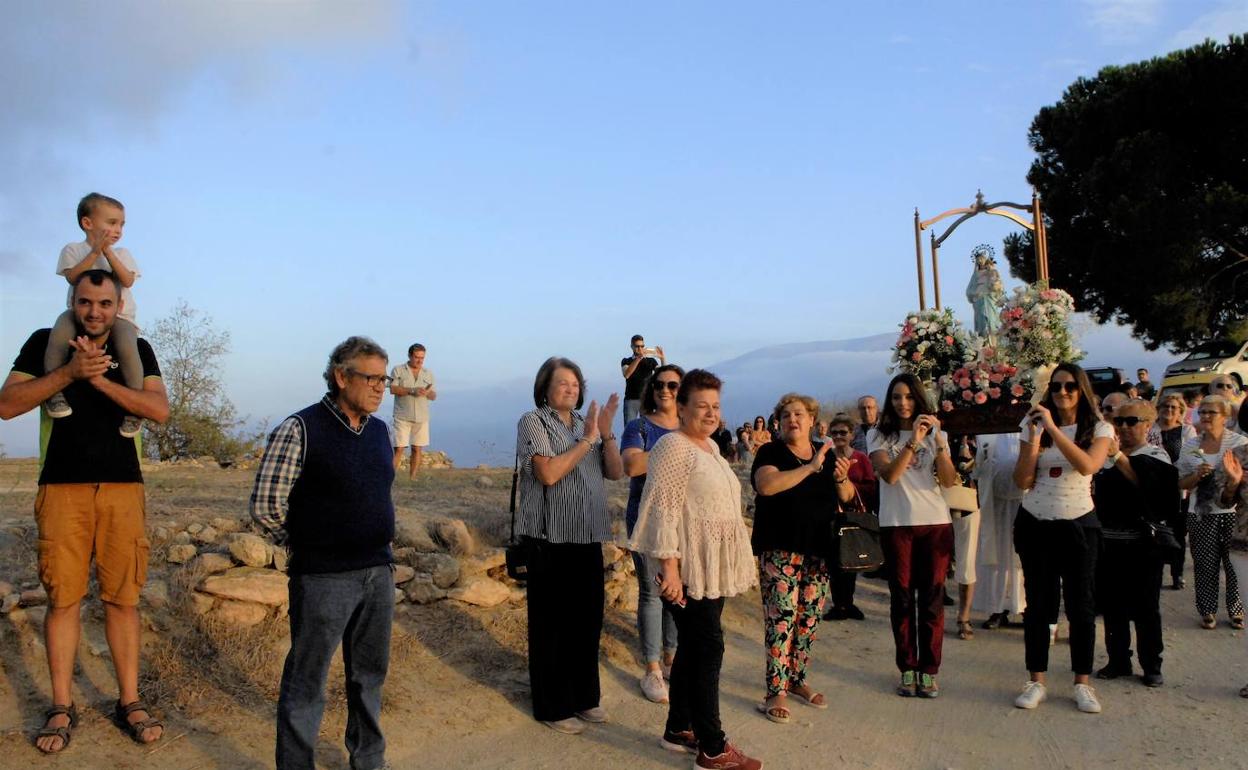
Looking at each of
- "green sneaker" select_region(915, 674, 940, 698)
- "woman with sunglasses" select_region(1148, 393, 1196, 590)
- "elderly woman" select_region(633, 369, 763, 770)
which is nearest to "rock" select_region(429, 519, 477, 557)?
"elderly woman" select_region(633, 369, 763, 770)

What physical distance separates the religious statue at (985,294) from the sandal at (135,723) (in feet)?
27.7

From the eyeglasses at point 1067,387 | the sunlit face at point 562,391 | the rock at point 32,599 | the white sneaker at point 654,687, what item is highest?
the sunlit face at point 562,391

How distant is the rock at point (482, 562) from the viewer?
7.22 meters

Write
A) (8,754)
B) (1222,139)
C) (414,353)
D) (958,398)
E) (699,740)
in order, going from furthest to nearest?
1. (1222,139)
2. (414,353)
3. (958,398)
4. (699,740)
5. (8,754)

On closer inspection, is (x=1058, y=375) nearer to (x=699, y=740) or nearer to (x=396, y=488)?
(x=699, y=740)

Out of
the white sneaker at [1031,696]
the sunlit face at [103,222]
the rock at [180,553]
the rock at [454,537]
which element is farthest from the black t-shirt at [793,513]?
the rock at [180,553]

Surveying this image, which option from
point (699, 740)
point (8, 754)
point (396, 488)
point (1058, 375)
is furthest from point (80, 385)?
point (396, 488)

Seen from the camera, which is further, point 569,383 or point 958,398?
point 958,398

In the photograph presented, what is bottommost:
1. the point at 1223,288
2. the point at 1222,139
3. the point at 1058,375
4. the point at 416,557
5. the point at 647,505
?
the point at 416,557

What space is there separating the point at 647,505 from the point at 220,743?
8.08 ft

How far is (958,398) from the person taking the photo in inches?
342

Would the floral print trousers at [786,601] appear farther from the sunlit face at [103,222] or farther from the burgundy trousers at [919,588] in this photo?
the sunlit face at [103,222]

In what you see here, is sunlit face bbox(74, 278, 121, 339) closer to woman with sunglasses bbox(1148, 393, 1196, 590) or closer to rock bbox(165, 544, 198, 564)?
rock bbox(165, 544, 198, 564)

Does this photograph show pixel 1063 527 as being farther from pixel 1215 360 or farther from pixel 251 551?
pixel 1215 360
